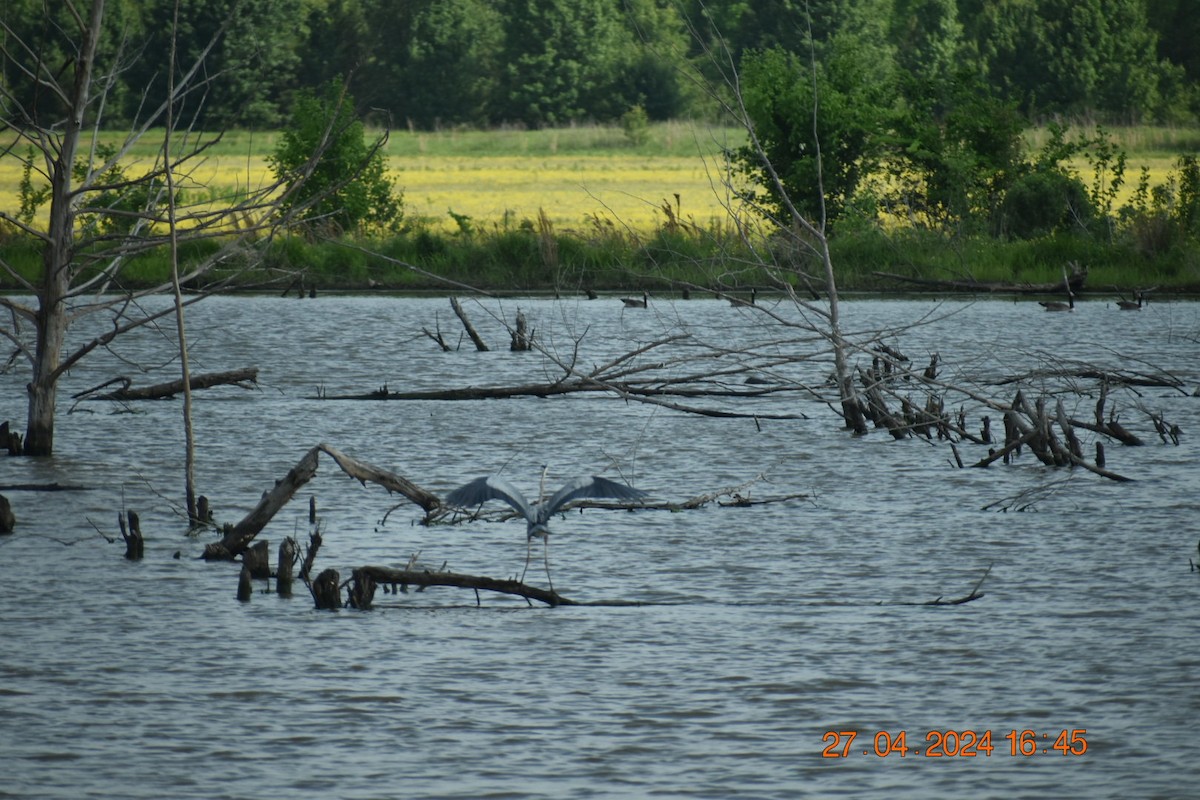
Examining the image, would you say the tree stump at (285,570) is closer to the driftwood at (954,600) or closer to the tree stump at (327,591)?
the tree stump at (327,591)

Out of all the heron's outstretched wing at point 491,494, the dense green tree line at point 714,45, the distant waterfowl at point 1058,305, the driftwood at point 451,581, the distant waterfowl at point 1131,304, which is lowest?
the driftwood at point 451,581

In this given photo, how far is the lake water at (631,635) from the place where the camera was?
800 cm

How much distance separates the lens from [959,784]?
306 inches

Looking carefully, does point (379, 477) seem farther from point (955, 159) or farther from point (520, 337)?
point (955, 159)

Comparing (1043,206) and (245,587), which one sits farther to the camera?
(1043,206)

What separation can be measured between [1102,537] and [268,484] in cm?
659

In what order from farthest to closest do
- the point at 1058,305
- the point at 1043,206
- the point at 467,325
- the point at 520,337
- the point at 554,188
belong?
the point at 554,188 < the point at 1043,206 < the point at 1058,305 < the point at 467,325 < the point at 520,337

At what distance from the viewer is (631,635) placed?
33.3ft

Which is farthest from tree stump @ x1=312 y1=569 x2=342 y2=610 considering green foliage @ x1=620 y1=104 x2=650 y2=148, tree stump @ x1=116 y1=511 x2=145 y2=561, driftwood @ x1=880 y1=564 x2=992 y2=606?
green foliage @ x1=620 y1=104 x2=650 y2=148

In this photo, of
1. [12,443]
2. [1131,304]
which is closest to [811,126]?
[1131,304]

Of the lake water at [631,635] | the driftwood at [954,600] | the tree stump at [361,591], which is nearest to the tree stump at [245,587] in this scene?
the lake water at [631,635]
